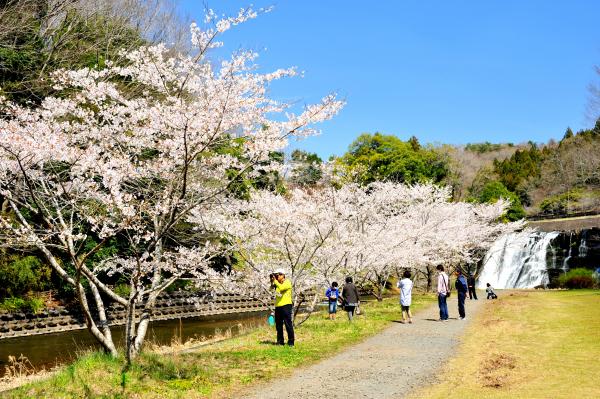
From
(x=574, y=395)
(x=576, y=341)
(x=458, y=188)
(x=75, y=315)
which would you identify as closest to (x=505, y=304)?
(x=576, y=341)

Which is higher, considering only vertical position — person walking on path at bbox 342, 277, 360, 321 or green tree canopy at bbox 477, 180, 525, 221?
green tree canopy at bbox 477, 180, 525, 221

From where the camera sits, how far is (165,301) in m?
24.8

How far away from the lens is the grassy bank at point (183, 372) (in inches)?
264

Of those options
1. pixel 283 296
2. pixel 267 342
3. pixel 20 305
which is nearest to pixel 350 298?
pixel 267 342

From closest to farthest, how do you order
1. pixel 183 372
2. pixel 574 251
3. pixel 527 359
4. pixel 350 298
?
pixel 183 372 → pixel 527 359 → pixel 350 298 → pixel 574 251

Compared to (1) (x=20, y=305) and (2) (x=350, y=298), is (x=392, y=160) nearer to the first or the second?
(2) (x=350, y=298)

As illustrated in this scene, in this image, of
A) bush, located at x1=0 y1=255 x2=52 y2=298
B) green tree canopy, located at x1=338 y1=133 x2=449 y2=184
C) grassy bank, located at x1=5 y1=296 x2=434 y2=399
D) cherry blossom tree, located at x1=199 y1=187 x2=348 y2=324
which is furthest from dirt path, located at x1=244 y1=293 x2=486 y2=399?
green tree canopy, located at x1=338 y1=133 x2=449 y2=184

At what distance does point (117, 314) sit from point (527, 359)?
1963cm

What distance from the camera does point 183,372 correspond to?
25.6ft

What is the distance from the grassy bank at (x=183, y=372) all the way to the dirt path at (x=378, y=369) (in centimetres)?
50

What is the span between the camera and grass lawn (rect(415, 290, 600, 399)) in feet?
22.1

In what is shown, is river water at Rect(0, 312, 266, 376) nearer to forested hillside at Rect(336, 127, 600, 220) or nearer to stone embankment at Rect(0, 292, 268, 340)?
stone embankment at Rect(0, 292, 268, 340)

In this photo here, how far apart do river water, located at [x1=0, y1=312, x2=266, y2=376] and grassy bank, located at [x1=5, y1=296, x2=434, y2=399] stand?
5.16 metres

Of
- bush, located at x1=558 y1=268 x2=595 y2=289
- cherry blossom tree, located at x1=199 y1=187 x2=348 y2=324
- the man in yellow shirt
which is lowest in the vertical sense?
bush, located at x1=558 y1=268 x2=595 y2=289
